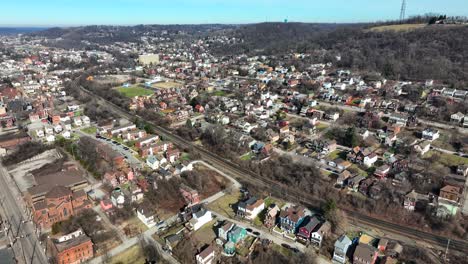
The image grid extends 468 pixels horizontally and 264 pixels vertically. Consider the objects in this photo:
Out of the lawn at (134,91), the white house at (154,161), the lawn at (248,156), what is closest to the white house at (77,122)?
the lawn at (134,91)

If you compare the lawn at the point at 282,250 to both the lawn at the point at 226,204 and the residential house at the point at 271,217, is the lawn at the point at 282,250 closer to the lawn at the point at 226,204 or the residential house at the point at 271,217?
the residential house at the point at 271,217

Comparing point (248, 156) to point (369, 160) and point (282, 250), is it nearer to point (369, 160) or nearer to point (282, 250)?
point (369, 160)

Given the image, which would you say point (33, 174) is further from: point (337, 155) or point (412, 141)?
point (412, 141)

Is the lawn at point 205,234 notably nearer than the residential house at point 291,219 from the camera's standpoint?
Yes

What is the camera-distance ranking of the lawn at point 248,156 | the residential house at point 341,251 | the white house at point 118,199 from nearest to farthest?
1. the residential house at point 341,251
2. the white house at point 118,199
3. the lawn at point 248,156

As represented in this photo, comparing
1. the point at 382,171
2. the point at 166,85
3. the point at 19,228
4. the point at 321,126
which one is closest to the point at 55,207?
the point at 19,228

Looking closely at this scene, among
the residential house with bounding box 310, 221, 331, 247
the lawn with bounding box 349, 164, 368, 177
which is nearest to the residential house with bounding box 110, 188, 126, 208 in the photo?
the residential house with bounding box 310, 221, 331, 247

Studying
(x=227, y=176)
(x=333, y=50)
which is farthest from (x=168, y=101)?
(x=333, y=50)
